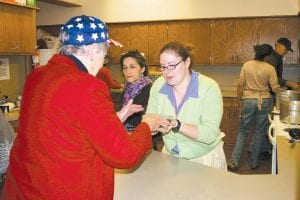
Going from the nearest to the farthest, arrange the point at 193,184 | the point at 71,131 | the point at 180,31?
the point at 71,131, the point at 193,184, the point at 180,31

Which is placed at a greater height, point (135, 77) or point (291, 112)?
point (135, 77)

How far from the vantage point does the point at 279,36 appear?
551 centimetres

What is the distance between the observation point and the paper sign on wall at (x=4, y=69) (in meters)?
4.83

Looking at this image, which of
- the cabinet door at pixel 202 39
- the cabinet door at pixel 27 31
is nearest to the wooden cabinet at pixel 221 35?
the cabinet door at pixel 202 39

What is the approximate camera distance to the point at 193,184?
67.2 inches

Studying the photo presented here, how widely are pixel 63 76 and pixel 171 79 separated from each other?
975 mm

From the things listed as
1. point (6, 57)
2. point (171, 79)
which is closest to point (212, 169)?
point (171, 79)

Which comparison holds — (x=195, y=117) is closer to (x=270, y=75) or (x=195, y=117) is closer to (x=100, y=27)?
(x=100, y=27)

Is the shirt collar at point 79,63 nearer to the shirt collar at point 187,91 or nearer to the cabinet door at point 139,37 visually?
the shirt collar at point 187,91

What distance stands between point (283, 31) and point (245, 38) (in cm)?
58

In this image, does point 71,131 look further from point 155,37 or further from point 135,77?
point 155,37

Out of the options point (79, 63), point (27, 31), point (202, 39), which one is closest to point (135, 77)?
point (79, 63)

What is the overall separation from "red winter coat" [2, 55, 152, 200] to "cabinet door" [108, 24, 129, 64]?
5086 mm

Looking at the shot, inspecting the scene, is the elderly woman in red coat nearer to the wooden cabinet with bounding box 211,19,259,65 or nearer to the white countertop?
the white countertop
